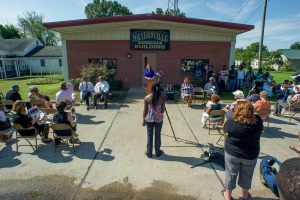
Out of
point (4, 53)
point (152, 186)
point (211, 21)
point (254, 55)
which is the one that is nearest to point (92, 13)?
point (4, 53)

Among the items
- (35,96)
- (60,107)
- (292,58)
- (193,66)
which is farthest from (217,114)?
(292,58)

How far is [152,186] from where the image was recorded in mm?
4352

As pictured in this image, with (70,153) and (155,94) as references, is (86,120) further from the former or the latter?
(155,94)

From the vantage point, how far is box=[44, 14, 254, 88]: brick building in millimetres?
14484

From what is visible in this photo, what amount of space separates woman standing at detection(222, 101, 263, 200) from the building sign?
11.8 metres

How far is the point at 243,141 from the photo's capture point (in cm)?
338

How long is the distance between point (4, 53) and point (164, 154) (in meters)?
36.6

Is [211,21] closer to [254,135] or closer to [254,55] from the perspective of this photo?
[254,135]

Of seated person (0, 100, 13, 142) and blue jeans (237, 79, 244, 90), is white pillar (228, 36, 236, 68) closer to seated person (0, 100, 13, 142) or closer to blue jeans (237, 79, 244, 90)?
blue jeans (237, 79, 244, 90)

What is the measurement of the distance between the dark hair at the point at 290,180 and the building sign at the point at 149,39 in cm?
1411

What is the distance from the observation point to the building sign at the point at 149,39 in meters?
14.5

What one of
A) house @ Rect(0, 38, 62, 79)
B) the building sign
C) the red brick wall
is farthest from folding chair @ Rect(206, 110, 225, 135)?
house @ Rect(0, 38, 62, 79)

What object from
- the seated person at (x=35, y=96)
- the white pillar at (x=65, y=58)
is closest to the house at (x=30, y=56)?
the white pillar at (x=65, y=58)

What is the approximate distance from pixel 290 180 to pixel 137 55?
14.4 meters
